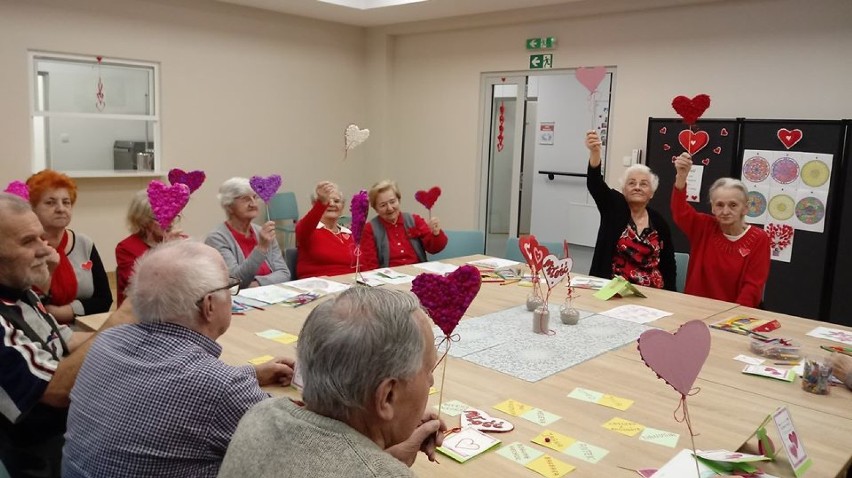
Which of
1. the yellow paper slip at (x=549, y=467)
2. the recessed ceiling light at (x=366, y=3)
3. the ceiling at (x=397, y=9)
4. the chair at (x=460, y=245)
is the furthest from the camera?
the recessed ceiling light at (x=366, y=3)

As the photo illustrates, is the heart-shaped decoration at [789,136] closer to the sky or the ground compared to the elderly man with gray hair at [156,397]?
closer to the sky

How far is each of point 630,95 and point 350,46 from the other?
11.6 ft

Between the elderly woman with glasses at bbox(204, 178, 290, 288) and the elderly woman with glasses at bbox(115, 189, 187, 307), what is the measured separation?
1.05 feet

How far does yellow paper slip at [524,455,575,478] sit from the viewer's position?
1.60 m

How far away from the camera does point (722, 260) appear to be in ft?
12.1

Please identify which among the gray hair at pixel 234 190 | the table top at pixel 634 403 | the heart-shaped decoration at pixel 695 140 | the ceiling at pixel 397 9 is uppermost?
the ceiling at pixel 397 9

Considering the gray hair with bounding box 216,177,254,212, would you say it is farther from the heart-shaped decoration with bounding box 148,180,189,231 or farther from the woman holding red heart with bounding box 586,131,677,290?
the woman holding red heart with bounding box 586,131,677,290

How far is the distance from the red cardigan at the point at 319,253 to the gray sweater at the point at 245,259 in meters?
0.15

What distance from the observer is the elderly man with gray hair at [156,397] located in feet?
4.67

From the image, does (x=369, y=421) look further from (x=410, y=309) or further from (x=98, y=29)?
(x=98, y=29)

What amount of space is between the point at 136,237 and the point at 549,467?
105 inches

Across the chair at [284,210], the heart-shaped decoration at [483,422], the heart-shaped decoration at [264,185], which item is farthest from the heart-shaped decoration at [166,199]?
the chair at [284,210]

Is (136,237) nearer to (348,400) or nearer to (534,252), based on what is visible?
(534,252)

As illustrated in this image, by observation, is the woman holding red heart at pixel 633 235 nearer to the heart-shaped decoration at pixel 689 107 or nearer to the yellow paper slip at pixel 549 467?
the heart-shaped decoration at pixel 689 107
